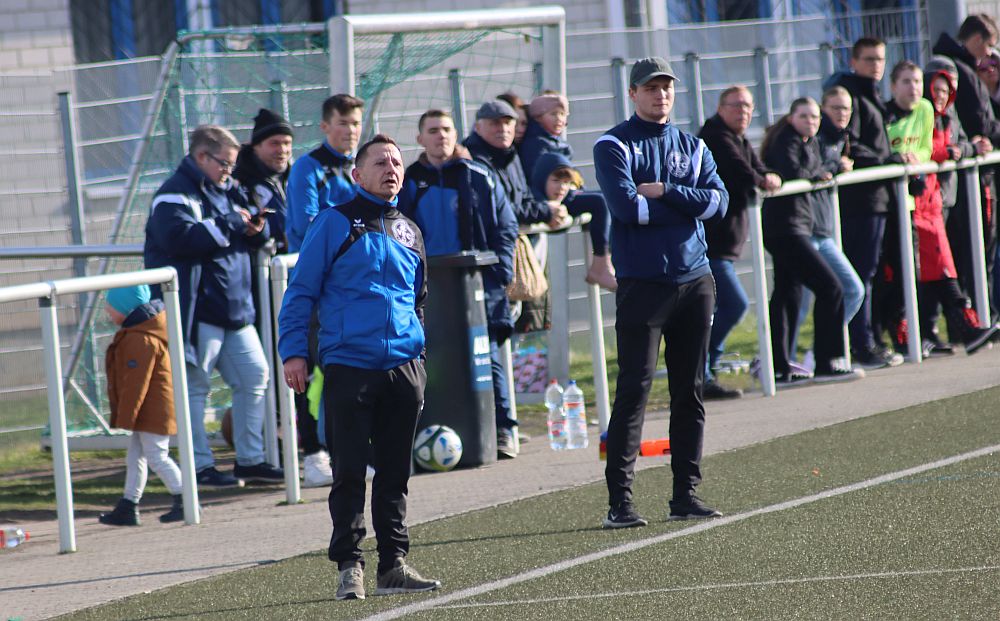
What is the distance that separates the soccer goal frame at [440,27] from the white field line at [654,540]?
432 cm

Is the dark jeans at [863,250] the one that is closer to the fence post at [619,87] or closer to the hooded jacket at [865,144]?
the hooded jacket at [865,144]

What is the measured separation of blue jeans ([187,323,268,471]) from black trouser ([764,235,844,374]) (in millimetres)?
3895

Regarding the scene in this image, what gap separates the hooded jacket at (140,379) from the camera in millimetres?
8453

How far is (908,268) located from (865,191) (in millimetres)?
663

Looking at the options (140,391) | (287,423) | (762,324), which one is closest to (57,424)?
(140,391)

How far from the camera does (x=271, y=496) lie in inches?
364

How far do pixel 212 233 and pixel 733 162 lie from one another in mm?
3602

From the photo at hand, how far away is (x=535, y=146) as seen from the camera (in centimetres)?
1072

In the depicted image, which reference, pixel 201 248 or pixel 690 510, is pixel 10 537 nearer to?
pixel 201 248

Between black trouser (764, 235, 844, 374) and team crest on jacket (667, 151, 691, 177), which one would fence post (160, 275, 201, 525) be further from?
black trouser (764, 235, 844, 374)

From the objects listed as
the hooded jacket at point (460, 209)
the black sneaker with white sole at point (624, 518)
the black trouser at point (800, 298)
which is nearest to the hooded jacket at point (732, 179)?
the black trouser at point (800, 298)

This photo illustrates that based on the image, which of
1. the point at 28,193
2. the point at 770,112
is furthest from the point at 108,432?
the point at 770,112

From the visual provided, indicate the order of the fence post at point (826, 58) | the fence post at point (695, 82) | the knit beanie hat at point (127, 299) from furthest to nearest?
1. the fence post at point (826, 58)
2. the fence post at point (695, 82)
3. the knit beanie hat at point (127, 299)

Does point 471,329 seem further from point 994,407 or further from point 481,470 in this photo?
point 994,407
